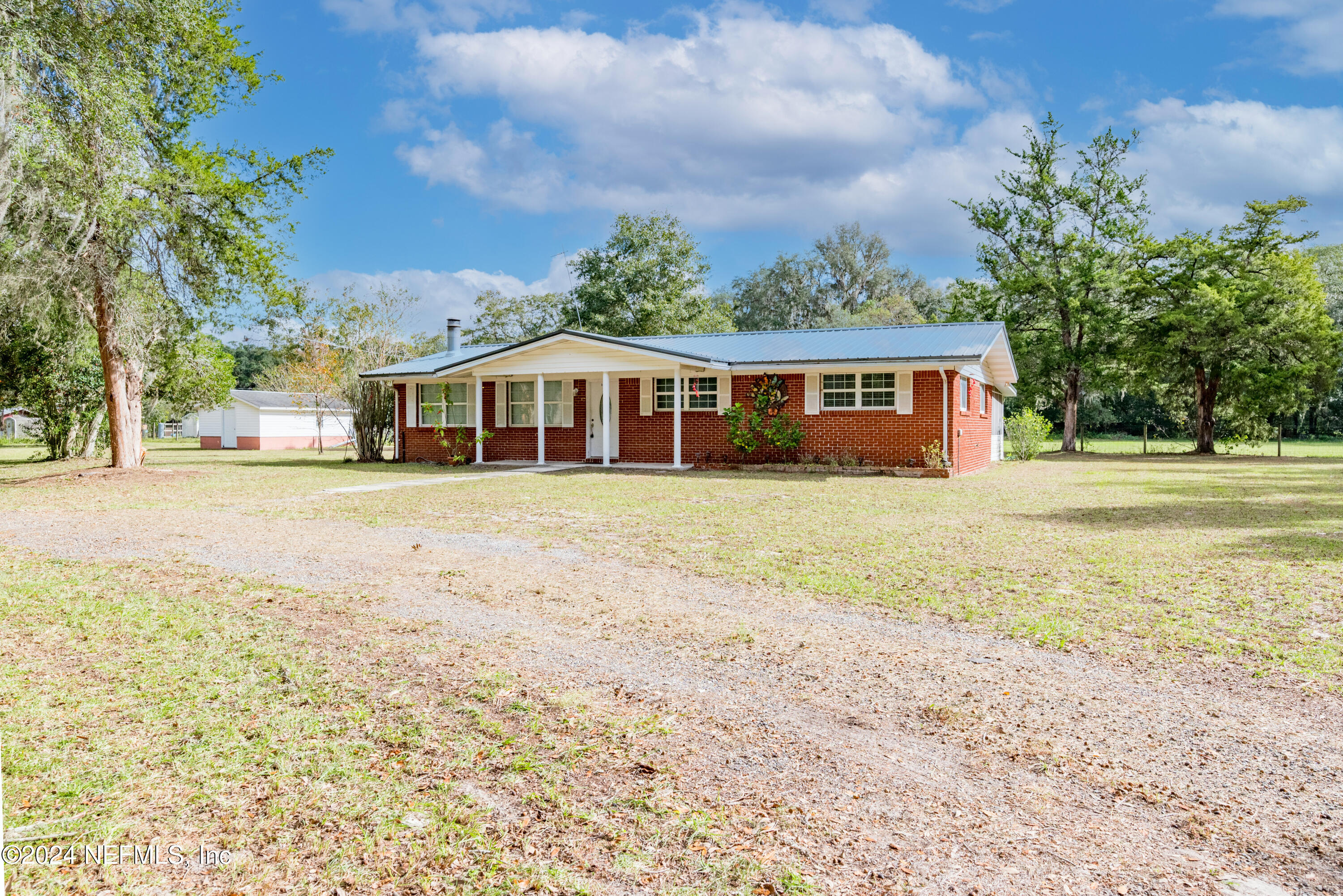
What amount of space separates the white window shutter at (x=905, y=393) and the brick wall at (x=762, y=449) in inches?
3.3

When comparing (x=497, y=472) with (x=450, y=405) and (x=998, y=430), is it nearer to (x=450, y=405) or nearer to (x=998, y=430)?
(x=450, y=405)

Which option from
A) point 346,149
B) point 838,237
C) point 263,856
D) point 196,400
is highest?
point 838,237

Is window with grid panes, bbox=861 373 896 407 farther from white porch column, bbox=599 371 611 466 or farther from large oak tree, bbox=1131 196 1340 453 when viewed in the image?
large oak tree, bbox=1131 196 1340 453

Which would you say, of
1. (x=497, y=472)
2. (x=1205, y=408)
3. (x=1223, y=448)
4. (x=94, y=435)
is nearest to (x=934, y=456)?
(x=497, y=472)

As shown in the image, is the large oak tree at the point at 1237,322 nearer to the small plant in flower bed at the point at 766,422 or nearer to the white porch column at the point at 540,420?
the small plant in flower bed at the point at 766,422

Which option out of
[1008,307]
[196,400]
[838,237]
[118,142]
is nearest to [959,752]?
[118,142]

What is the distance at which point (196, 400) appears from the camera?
86.8 ft

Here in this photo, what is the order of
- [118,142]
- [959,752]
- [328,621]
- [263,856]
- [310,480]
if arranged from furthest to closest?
[310,480], [118,142], [328,621], [959,752], [263,856]

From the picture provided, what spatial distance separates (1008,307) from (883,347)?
1725 centimetres

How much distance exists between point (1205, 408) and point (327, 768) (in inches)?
1336

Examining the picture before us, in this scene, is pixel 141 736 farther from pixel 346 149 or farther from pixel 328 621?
pixel 346 149

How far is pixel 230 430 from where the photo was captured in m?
40.0

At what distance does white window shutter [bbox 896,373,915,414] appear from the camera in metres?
18.1

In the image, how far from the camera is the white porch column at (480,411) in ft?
72.9
